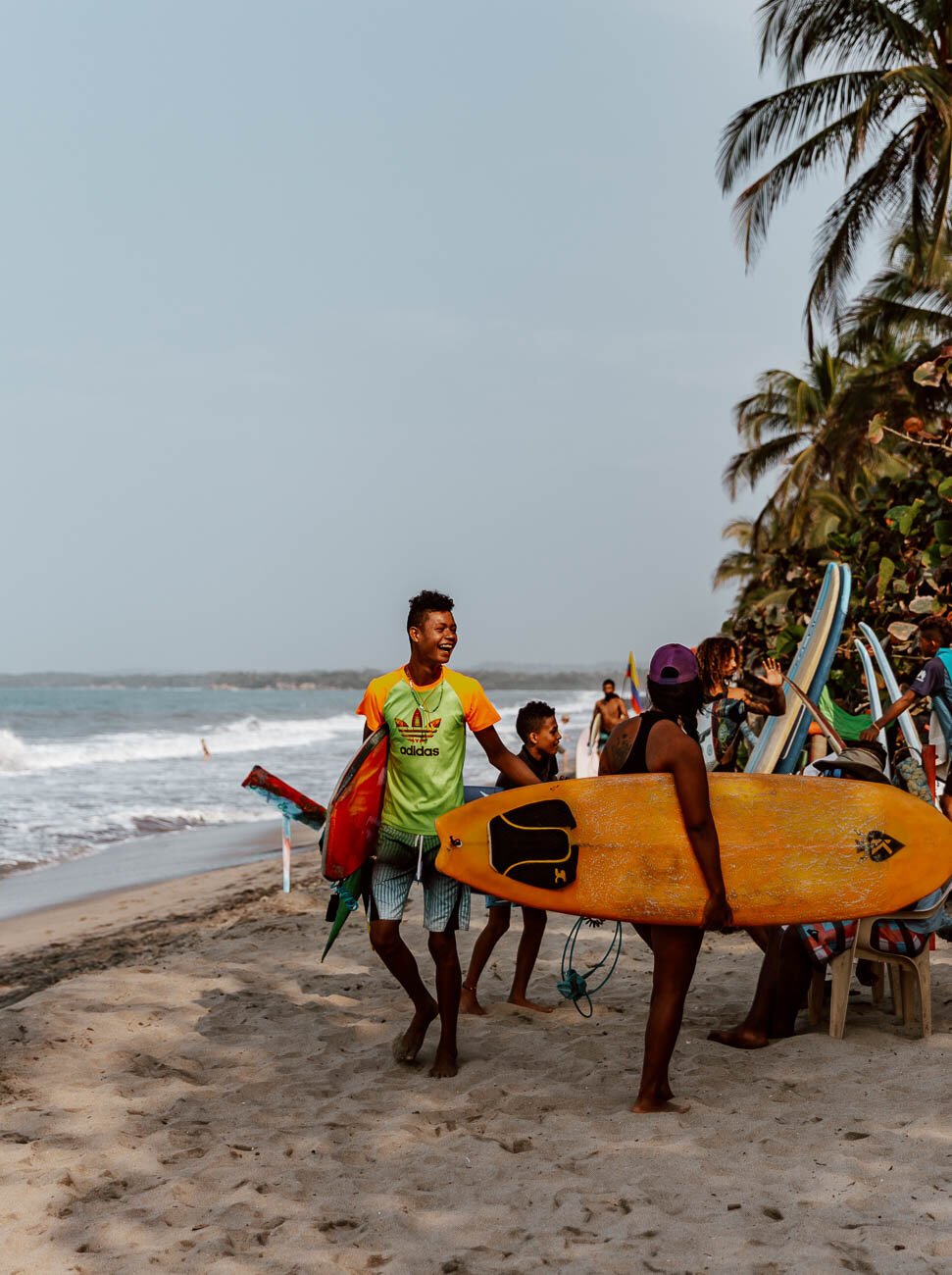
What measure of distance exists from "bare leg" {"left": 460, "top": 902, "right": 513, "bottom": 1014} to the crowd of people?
0.61 m

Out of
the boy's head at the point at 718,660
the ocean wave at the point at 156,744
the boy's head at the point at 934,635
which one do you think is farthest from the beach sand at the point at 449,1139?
the ocean wave at the point at 156,744

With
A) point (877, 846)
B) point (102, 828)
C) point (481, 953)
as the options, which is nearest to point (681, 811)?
point (877, 846)

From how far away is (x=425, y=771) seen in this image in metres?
3.62

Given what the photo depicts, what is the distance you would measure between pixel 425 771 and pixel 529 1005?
1.44 meters

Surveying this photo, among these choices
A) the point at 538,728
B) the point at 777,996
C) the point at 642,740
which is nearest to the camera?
the point at 642,740

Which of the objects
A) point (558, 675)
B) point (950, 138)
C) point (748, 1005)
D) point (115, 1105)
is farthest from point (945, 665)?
point (558, 675)

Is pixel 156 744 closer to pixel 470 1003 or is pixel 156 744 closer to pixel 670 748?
pixel 470 1003

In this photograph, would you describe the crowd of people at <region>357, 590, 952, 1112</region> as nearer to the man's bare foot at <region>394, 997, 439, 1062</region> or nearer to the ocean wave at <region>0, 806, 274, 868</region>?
the man's bare foot at <region>394, 997, 439, 1062</region>

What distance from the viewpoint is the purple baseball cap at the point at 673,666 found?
321 centimetres

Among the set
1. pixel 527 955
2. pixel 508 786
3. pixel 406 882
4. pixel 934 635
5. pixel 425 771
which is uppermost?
pixel 934 635

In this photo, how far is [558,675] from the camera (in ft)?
443

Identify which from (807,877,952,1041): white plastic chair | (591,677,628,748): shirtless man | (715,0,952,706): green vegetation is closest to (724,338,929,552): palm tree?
(715,0,952,706): green vegetation

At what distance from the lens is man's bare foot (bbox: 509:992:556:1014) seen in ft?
14.5

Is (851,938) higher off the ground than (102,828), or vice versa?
A: (851,938)
